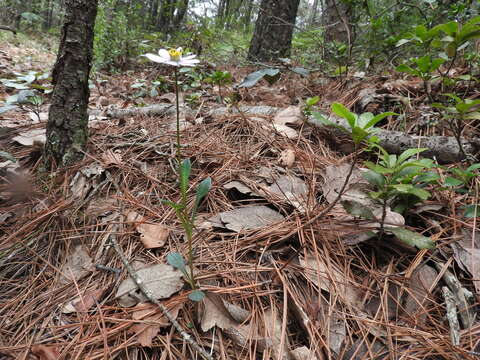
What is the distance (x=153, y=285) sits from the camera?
3.51 ft

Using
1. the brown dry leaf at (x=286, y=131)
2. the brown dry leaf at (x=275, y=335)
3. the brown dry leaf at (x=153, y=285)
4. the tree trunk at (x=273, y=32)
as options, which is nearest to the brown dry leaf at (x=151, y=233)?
the brown dry leaf at (x=153, y=285)

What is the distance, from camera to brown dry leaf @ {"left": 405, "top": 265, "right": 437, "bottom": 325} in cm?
101

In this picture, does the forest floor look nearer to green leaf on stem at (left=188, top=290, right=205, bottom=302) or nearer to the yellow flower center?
green leaf on stem at (left=188, top=290, right=205, bottom=302)

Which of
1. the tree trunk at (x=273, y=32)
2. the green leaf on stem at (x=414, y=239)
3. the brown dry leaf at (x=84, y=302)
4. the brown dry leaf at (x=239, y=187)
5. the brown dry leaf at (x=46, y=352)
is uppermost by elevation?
the tree trunk at (x=273, y=32)

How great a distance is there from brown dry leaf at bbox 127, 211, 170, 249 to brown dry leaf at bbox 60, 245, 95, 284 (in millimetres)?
234

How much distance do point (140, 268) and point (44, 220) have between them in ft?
2.02

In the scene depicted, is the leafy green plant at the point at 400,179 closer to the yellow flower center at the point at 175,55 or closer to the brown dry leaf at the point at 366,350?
the brown dry leaf at the point at 366,350

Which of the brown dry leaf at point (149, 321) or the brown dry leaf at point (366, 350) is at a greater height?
the brown dry leaf at point (366, 350)

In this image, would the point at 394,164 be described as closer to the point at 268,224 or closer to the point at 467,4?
the point at 268,224

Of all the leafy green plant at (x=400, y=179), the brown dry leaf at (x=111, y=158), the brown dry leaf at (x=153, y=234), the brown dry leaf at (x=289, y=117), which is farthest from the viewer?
the brown dry leaf at (x=289, y=117)

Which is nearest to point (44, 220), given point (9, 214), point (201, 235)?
point (9, 214)

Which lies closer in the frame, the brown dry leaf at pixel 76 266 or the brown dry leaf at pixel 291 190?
the brown dry leaf at pixel 76 266

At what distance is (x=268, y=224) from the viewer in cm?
130

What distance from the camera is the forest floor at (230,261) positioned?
37.1 inches
